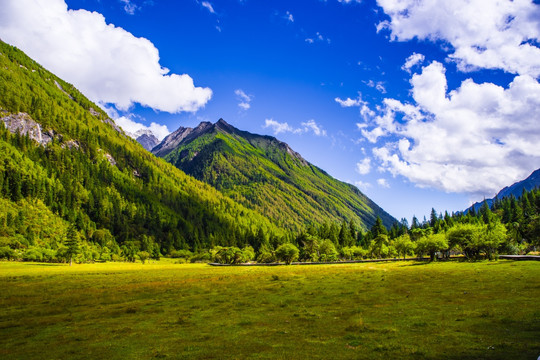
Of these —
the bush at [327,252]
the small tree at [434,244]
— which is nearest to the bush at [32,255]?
the bush at [327,252]

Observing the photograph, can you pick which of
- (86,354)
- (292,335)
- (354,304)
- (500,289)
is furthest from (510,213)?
(86,354)

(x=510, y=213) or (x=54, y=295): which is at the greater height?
(x=510, y=213)

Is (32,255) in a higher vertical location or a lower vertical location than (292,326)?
lower

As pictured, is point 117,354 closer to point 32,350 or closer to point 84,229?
point 32,350

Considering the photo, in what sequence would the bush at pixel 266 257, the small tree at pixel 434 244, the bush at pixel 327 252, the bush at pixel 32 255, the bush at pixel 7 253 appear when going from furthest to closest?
1. the bush at pixel 266 257
2. the bush at pixel 327 252
3. the bush at pixel 32 255
4. the bush at pixel 7 253
5. the small tree at pixel 434 244

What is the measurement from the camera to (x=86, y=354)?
18812 mm

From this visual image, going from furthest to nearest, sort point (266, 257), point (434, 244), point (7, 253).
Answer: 1. point (266, 257)
2. point (7, 253)
3. point (434, 244)

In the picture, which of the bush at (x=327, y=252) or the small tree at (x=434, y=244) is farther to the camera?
the bush at (x=327, y=252)

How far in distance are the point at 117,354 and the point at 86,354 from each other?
7.03ft

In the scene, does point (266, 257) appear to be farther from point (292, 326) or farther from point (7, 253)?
point (292, 326)

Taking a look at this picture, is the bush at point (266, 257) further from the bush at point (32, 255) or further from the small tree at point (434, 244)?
the bush at point (32, 255)

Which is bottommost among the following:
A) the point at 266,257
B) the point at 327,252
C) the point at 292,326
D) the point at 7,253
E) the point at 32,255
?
the point at 266,257

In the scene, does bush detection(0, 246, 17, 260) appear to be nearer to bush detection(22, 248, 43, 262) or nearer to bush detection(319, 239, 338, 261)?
bush detection(22, 248, 43, 262)

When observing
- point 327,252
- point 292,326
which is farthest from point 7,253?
point 292,326
